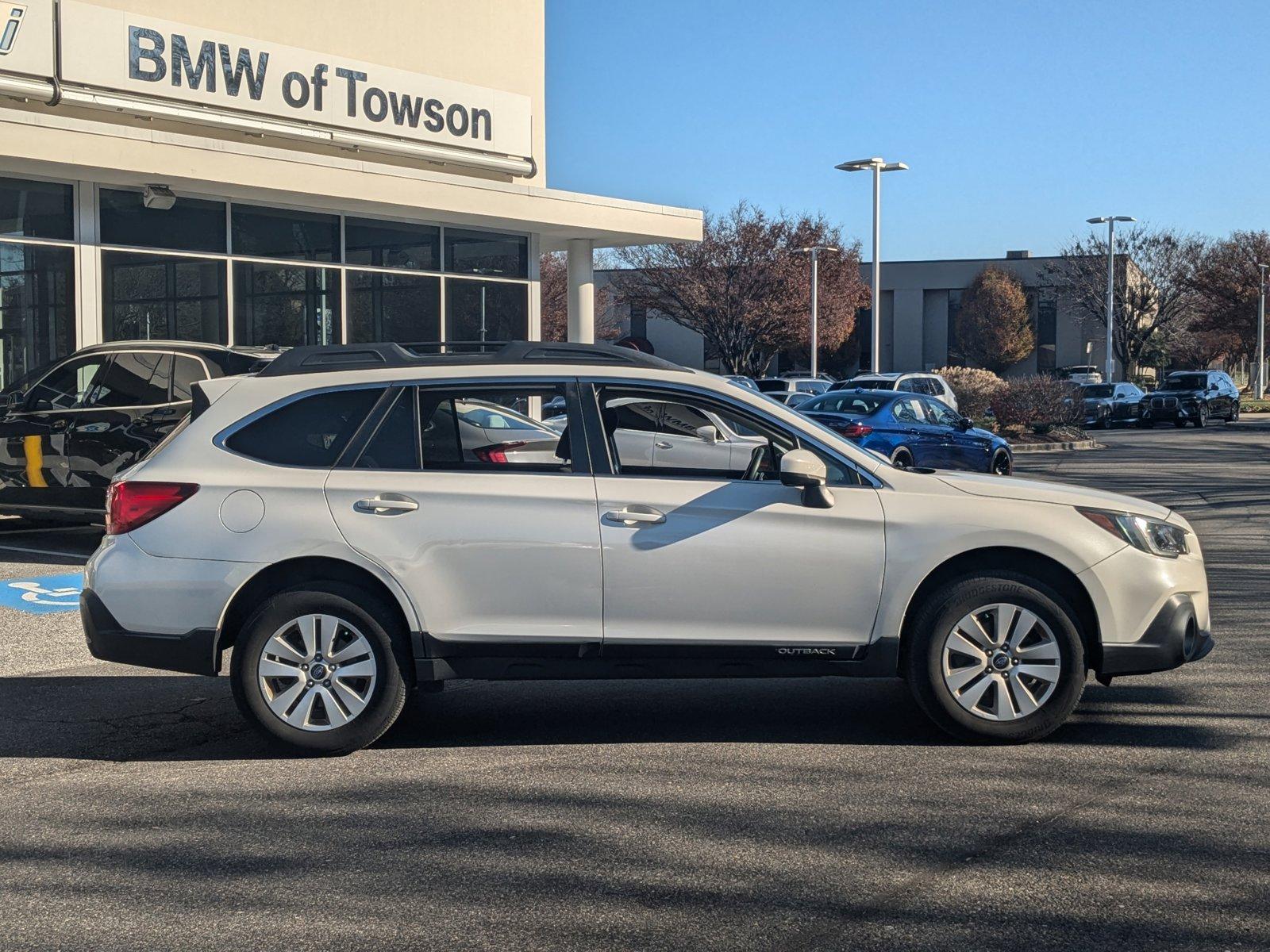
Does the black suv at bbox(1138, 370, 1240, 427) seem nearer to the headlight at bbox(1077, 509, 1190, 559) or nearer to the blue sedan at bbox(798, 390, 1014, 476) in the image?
the blue sedan at bbox(798, 390, 1014, 476)

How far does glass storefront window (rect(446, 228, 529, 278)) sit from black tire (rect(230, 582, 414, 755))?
1652 cm

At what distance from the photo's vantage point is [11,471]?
12.5 metres

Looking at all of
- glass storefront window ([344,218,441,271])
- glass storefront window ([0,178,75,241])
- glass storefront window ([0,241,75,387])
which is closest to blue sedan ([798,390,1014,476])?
glass storefront window ([344,218,441,271])

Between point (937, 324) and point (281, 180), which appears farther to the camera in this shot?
point (937, 324)

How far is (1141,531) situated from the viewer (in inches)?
256

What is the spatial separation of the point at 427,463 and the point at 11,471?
7538 millimetres

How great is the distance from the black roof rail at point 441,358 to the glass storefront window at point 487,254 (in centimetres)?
1577

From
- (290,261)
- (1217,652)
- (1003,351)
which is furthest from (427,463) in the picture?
(1003,351)

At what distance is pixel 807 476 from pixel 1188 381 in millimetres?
44136

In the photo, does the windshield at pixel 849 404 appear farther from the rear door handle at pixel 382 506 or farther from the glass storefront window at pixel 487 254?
the rear door handle at pixel 382 506

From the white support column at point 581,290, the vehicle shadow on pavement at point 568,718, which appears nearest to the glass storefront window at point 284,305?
the white support column at point 581,290

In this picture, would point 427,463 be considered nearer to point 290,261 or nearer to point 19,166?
point 19,166

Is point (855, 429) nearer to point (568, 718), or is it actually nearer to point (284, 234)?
point (284, 234)

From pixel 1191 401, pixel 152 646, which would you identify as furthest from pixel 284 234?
pixel 1191 401
